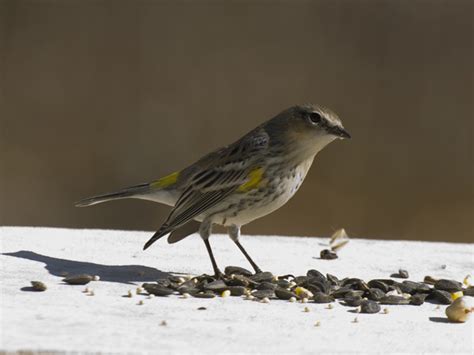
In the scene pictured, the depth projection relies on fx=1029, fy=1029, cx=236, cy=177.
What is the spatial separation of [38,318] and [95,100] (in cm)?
882

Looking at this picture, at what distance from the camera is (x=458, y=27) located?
1427cm

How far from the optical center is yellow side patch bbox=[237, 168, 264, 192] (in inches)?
249

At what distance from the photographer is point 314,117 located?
21.9ft

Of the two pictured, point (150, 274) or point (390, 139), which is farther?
point (390, 139)

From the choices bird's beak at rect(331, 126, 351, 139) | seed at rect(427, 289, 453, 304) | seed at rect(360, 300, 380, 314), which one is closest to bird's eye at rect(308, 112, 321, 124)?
bird's beak at rect(331, 126, 351, 139)

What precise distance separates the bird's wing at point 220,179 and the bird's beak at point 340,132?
43cm

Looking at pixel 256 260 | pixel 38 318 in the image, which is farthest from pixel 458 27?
pixel 38 318

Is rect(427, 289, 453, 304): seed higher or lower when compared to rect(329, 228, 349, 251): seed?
lower

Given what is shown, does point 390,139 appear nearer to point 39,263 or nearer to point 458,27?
point 458,27

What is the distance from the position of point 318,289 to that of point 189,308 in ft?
3.05

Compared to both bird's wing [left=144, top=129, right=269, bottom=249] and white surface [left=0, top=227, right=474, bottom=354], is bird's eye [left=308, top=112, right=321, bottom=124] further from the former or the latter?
white surface [left=0, top=227, right=474, bottom=354]

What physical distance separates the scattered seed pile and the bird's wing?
0.49 m

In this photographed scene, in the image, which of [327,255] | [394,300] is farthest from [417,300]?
[327,255]

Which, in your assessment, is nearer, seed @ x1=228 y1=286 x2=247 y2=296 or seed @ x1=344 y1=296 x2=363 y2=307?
seed @ x1=344 y1=296 x2=363 y2=307
